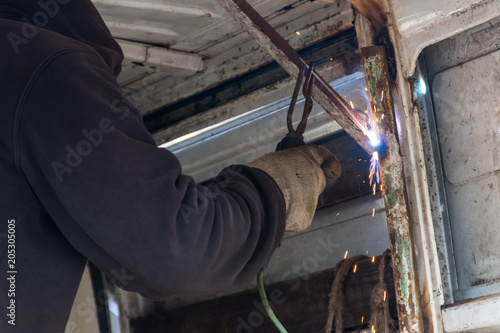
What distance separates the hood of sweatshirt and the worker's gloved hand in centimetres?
45

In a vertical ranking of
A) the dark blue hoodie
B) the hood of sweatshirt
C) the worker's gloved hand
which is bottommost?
the dark blue hoodie

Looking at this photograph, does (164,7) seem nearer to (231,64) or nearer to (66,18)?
(231,64)

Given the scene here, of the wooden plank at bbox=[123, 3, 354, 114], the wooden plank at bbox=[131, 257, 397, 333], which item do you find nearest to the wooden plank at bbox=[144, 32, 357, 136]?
the wooden plank at bbox=[123, 3, 354, 114]

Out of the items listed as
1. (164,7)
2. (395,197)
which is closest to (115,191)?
(395,197)

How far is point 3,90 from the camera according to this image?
4.89 ft

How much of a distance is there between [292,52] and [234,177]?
1.76ft

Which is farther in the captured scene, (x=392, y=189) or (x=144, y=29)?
(x=144, y=29)

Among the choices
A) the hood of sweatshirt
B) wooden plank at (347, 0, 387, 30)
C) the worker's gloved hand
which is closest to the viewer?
the hood of sweatshirt

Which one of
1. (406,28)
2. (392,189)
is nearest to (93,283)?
(392,189)

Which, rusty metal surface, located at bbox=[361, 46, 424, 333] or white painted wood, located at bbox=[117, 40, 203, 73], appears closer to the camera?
rusty metal surface, located at bbox=[361, 46, 424, 333]

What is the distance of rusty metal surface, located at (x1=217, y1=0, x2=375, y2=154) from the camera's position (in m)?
1.99

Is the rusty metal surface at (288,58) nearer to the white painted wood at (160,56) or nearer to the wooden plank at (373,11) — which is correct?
the wooden plank at (373,11)

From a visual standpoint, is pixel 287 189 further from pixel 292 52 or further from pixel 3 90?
pixel 3 90

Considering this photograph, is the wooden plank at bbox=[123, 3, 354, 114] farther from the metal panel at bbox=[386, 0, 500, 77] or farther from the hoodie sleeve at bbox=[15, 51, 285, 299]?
the hoodie sleeve at bbox=[15, 51, 285, 299]
